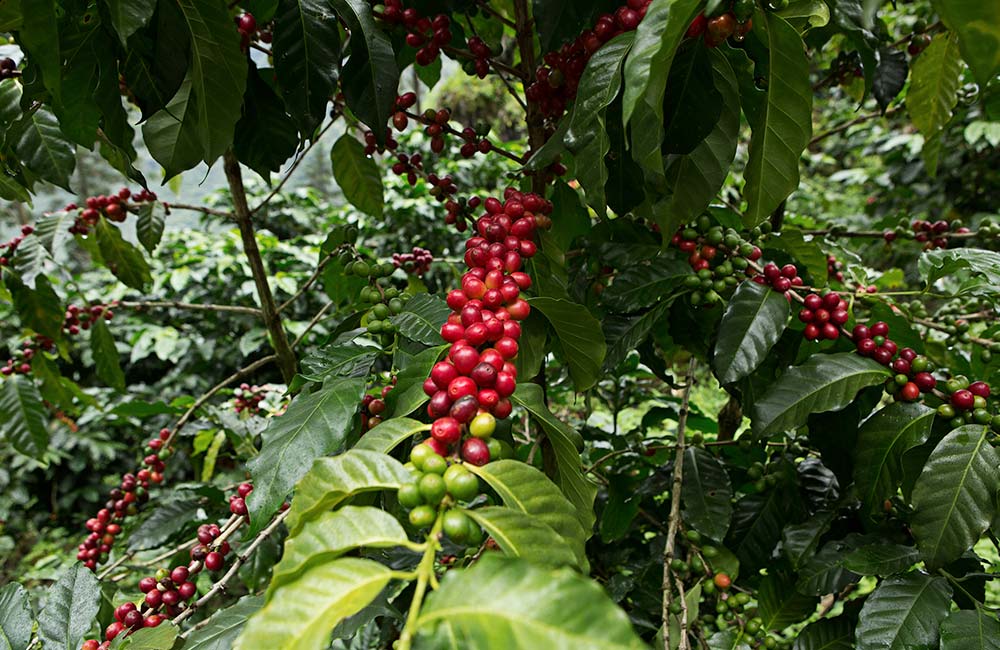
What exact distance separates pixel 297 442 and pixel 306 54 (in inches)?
16.9

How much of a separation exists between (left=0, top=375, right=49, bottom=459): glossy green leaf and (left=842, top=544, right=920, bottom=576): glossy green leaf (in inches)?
68.9

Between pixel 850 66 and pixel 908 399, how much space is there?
807mm

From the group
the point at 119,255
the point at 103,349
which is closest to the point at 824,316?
the point at 119,255

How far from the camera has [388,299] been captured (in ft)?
2.66

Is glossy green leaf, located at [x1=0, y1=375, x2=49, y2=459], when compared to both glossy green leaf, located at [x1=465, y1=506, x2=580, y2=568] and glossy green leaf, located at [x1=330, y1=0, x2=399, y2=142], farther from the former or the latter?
glossy green leaf, located at [x1=465, y1=506, x2=580, y2=568]

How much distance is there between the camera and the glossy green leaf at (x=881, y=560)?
2.41 ft

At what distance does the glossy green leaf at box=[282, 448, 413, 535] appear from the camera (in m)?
0.39

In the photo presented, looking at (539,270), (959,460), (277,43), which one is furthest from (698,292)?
(277,43)

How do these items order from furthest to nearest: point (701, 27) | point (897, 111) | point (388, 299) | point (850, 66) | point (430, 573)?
point (897, 111), point (850, 66), point (388, 299), point (701, 27), point (430, 573)

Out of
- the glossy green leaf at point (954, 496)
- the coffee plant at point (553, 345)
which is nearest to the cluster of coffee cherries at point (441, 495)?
the coffee plant at point (553, 345)

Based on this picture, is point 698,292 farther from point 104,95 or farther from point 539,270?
point 104,95

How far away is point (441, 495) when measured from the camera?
392 millimetres

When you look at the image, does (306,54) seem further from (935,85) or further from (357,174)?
(935,85)

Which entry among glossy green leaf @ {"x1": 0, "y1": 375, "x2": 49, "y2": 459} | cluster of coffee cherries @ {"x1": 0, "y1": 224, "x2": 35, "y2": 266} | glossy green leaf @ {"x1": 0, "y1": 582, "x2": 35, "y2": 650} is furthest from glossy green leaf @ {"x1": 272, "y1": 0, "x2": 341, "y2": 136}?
glossy green leaf @ {"x1": 0, "y1": 375, "x2": 49, "y2": 459}
